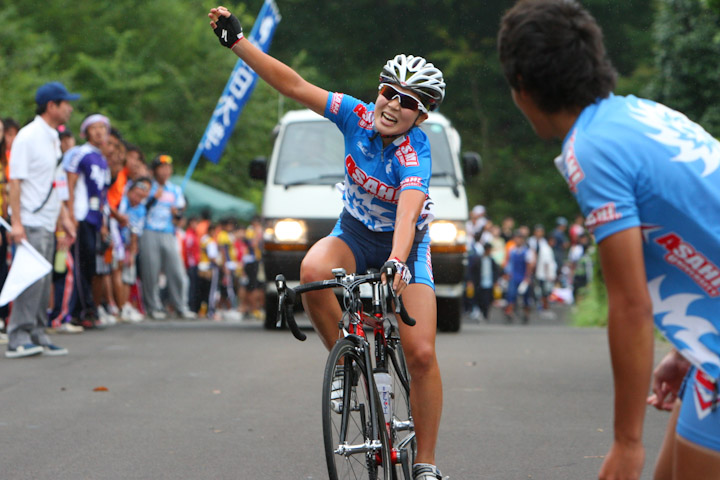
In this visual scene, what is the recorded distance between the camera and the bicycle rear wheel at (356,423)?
14.8 feet

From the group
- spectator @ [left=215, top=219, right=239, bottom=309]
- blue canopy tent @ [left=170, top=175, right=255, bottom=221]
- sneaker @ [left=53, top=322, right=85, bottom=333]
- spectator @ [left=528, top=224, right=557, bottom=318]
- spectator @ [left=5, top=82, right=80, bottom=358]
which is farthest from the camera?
blue canopy tent @ [left=170, top=175, right=255, bottom=221]

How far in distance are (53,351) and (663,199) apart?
27.9ft

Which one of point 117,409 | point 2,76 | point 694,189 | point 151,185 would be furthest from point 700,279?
point 2,76

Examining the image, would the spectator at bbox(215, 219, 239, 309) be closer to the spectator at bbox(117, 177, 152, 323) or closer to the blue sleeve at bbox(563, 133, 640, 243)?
the spectator at bbox(117, 177, 152, 323)

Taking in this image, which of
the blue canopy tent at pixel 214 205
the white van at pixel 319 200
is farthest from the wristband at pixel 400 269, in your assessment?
the blue canopy tent at pixel 214 205

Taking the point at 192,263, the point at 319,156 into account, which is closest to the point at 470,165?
the point at 319,156

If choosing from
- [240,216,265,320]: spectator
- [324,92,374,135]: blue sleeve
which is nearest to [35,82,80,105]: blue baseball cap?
[324,92,374,135]: blue sleeve

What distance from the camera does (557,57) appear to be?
9.13 feet

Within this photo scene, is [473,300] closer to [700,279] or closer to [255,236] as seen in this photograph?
[255,236]

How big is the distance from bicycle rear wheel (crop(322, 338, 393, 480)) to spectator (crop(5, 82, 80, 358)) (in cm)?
585

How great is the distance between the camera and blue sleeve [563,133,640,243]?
8.63 feet

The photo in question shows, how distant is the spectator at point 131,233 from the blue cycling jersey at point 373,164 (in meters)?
9.70

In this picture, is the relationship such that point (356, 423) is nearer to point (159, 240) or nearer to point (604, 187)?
point (604, 187)

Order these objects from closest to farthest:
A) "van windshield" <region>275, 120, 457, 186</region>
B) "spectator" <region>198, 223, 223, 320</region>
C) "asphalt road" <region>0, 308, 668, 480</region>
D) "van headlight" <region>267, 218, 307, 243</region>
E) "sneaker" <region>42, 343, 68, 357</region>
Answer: "asphalt road" <region>0, 308, 668, 480</region>
"sneaker" <region>42, 343, 68, 357</region>
"van headlight" <region>267, 218, 307, 243</region>
"van windshield" <region>275, 120, 457, 186</region>
"spectator" <region>198, 223, 223, 320</region>
